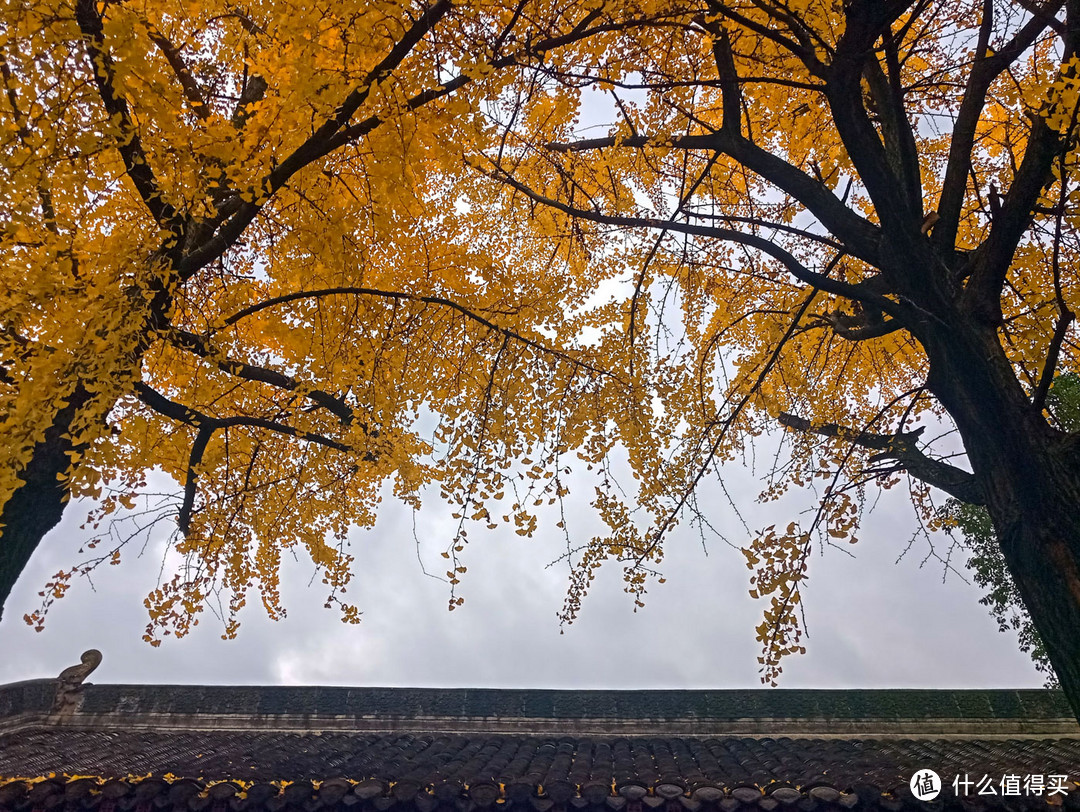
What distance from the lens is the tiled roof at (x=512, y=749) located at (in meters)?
3.76

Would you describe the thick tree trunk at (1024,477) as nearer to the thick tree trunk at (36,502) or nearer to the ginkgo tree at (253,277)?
the ginkgo tree at (253,277)

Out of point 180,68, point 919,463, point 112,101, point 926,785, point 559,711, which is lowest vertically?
point 926,785

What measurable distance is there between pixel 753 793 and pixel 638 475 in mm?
2229

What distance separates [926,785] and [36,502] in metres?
5.91

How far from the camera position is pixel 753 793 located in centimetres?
376

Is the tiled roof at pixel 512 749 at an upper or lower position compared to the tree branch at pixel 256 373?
lower

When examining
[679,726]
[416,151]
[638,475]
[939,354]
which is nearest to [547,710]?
[679,726]

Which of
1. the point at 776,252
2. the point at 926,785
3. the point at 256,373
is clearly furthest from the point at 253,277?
the point at 926,785

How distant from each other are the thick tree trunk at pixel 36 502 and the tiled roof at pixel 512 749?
1.65m

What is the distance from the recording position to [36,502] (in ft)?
11.4

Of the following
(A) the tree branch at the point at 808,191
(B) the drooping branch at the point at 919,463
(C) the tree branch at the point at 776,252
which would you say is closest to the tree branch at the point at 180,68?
(C) the tree branch at the point at 776,252

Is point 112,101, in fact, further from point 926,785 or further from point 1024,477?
point 926,785

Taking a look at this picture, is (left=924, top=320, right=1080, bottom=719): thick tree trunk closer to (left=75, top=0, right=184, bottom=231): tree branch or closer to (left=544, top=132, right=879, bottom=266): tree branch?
(left=544, top=132, right=879, bottom=266): tree branch

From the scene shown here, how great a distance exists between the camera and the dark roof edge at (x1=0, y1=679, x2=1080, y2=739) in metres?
6.12
